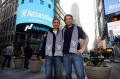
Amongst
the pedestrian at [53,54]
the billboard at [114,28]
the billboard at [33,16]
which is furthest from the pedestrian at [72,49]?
the billboard at [33,16]

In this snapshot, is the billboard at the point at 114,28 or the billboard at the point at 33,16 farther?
the billboard at the point at 33,16

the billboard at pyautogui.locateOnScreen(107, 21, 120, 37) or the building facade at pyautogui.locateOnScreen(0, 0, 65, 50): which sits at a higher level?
the building facade at pyautogui.locateOnScreen(0, 0, 65, 50)

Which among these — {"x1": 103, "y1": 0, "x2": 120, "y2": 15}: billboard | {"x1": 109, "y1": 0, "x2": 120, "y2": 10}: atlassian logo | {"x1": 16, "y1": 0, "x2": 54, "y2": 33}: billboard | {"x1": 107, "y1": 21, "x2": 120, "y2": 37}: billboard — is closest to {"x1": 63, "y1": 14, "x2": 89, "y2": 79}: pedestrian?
{"x1": 103, "y1": 0, "x2": 120, "y2": 15}: billboard

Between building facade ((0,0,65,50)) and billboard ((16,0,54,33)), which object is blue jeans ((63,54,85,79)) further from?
building facade ((0,0,65,50))

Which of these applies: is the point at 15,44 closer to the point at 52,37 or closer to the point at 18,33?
the point at 18,33

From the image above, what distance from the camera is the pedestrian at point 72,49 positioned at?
3.02 meters

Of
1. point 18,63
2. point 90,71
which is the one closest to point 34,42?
point 18,63

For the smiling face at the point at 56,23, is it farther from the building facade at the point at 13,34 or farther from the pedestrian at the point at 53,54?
the building facade at the point at 13,34

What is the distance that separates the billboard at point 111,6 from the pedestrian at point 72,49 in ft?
56.8

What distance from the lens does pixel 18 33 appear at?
1831 inches

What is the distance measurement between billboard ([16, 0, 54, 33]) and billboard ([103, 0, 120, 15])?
2431 cm

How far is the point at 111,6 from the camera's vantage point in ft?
65.1

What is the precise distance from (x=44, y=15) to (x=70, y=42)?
4012 centimetres

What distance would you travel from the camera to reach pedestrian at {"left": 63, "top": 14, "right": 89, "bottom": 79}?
302 centimetres
